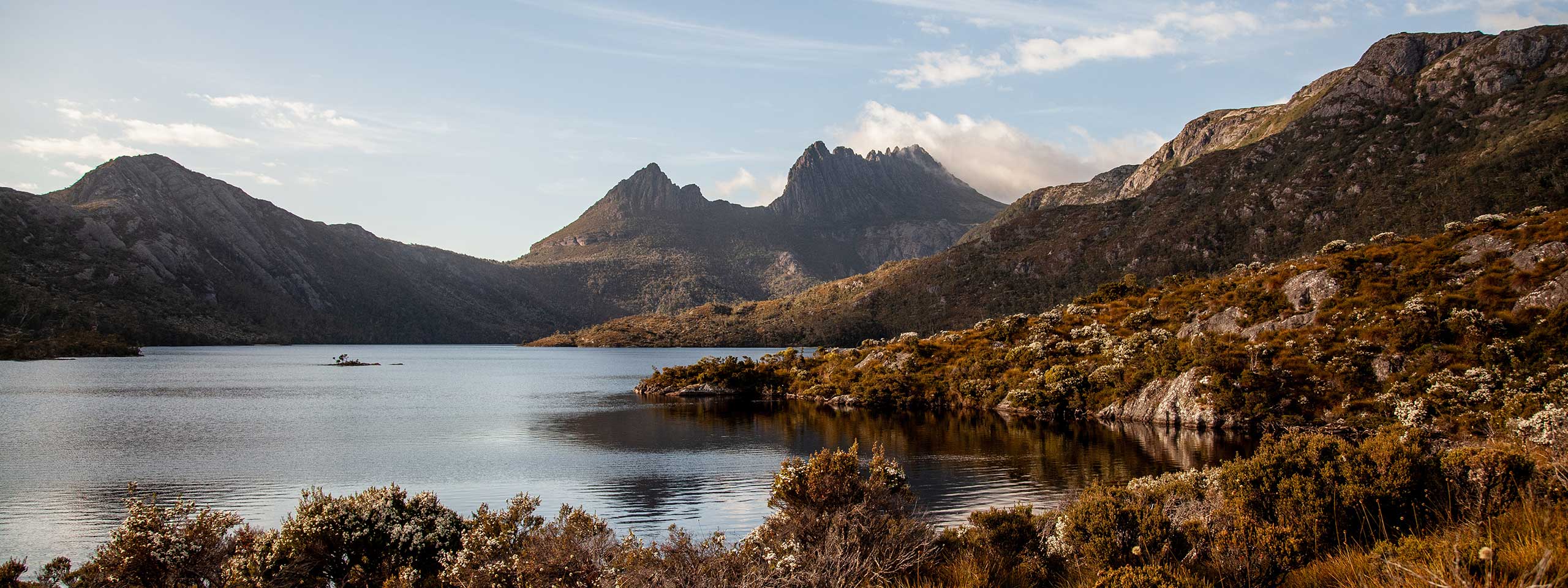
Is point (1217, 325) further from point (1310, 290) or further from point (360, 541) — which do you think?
point (360, 541)

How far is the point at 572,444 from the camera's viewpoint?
5225 centimetres

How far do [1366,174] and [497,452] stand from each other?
155719mm

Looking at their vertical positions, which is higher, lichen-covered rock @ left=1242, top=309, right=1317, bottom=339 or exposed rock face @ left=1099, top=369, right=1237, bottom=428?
lichen-covered rock @ left=1242, top=309, right=1317, bottom=339

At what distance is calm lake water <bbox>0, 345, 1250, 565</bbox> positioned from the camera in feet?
107

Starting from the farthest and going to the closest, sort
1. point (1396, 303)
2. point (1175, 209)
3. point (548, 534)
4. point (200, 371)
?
point (1175, 209) → point (200, 371) → point (1396, 303) → point (548, 534)

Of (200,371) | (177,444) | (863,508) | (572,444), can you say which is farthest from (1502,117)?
(200,371)

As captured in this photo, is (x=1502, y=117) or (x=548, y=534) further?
(x=1502, y=117)

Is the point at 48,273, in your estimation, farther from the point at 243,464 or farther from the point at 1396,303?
the point at 1396,303

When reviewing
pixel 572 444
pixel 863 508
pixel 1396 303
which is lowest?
pixel 572 444

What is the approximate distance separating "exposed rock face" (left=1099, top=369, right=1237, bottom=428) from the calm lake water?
230 centimetres

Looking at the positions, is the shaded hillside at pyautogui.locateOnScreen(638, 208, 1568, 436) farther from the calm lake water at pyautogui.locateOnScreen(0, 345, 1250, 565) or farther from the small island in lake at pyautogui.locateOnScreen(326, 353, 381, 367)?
the small island in lake at pyautogui.locateOnScreen(326, 353, 381, 367)

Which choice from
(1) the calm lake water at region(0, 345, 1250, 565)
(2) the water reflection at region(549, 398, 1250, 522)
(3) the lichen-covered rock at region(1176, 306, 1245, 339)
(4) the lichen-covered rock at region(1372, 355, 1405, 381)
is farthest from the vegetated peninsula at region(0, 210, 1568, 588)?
(3) the lichen-covered rock at region(1176, 306, 1245, 339)

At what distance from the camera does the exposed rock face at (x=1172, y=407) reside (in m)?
52.1

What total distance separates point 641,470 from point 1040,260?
555 feet
